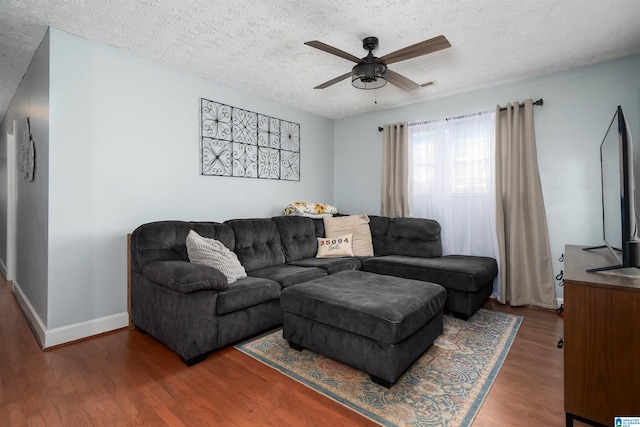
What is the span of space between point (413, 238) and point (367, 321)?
2183 mm

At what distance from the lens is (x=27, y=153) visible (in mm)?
2883

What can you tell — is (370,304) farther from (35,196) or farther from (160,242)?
(35,196)

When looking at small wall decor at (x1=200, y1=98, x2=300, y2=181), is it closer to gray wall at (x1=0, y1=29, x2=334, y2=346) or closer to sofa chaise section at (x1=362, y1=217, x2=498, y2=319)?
gray wall at (x1=0, y1=29, x2=334, y2=346)

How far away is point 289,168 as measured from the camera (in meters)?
4.23

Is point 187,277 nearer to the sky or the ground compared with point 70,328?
nearer to the sky

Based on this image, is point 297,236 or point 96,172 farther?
point 297,236

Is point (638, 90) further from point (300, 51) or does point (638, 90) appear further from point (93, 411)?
point (93, 411)

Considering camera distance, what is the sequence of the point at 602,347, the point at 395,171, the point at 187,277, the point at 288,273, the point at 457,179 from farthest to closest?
the point at 395,171 < the point at 457,179 < the point at 288,273 < the point at 187,277 < the point at 602,347

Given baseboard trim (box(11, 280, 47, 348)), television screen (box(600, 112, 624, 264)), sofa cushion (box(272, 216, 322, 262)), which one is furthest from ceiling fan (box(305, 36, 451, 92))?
baseboard trim (box(11, 280, 47, 348))

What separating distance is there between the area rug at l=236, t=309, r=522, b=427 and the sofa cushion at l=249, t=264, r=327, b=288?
0.43m

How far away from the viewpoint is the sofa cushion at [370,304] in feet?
5.72

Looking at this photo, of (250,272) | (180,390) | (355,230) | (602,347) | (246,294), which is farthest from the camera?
(355,230)

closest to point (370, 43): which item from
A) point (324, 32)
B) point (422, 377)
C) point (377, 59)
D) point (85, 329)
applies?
point (377, 59)

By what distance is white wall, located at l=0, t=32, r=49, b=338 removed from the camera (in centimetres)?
240
